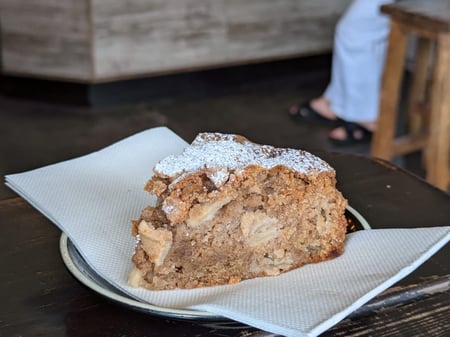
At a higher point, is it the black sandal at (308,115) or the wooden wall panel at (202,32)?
the wooden wall panel at (202,32)

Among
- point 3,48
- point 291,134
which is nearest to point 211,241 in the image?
point 291,134

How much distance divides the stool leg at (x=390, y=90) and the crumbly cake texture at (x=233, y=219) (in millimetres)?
1450

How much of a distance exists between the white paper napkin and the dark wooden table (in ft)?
0.10

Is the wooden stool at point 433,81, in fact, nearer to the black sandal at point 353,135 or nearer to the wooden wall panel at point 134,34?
the black sandal at point 353,135

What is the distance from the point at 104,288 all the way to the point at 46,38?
2.39 metres

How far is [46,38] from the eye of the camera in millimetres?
2971

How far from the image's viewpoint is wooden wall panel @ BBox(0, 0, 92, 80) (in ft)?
9.49

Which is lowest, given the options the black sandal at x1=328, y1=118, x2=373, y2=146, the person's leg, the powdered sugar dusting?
the black sandal at x1=328, y1=118, x2=373, y2=146

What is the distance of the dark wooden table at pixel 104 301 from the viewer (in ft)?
2.37

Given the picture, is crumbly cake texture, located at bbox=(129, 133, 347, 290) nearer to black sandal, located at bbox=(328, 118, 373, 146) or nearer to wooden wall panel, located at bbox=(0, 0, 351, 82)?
black sandal, located at bbox=(328, 118, 373, 146)

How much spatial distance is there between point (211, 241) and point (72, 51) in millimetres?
2311

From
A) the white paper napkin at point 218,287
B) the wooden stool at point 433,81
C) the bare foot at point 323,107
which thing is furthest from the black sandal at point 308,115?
the white paper napkin at point 218,287

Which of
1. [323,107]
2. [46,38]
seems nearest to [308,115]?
[323,107]

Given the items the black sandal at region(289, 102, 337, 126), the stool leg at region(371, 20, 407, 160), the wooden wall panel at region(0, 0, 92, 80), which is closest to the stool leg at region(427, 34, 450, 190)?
the stool leg at region(371, 20, 407, 160)
